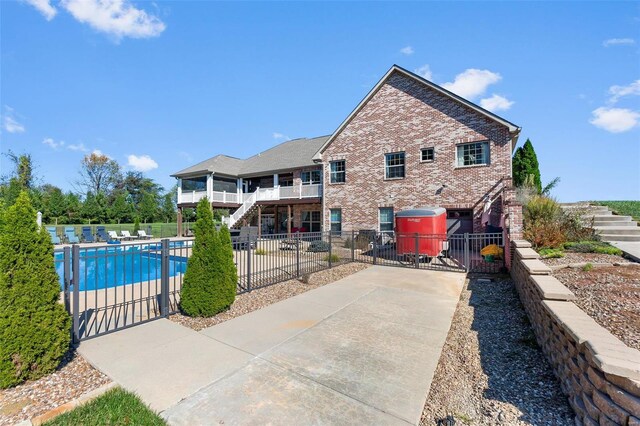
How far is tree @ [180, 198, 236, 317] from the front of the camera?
534 cm

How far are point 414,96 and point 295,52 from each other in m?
6.99

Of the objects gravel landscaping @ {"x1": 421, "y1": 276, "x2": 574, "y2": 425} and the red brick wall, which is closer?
gravel landscaping @ {"x1": 421, "y1": 276, "x2": 574, "y2": 425}

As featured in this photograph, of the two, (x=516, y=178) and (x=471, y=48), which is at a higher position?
(x=471, y=48)

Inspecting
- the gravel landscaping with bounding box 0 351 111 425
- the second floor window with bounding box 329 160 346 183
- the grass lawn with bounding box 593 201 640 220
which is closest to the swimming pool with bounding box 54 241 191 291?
the gravel landscaping with bounding box 0 351 111 425

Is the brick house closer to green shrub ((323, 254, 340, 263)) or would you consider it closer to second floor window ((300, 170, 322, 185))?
second floor window ((300, 170, 322, 185))

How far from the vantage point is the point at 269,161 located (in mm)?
25031

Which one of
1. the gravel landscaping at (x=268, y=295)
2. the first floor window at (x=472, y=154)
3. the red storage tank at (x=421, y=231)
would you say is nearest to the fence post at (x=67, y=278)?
the gravel landscaping at (x=268, y=295)

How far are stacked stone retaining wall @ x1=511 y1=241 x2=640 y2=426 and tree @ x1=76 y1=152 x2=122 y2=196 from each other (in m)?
63.6

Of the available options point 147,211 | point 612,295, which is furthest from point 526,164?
point 147,211

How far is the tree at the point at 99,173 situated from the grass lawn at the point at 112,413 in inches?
2392

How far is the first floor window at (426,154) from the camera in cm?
1488

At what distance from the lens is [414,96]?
606 inches

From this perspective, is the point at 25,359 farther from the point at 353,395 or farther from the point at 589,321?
the point at 589,321

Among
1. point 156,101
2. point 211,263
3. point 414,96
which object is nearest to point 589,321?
point 211,263
